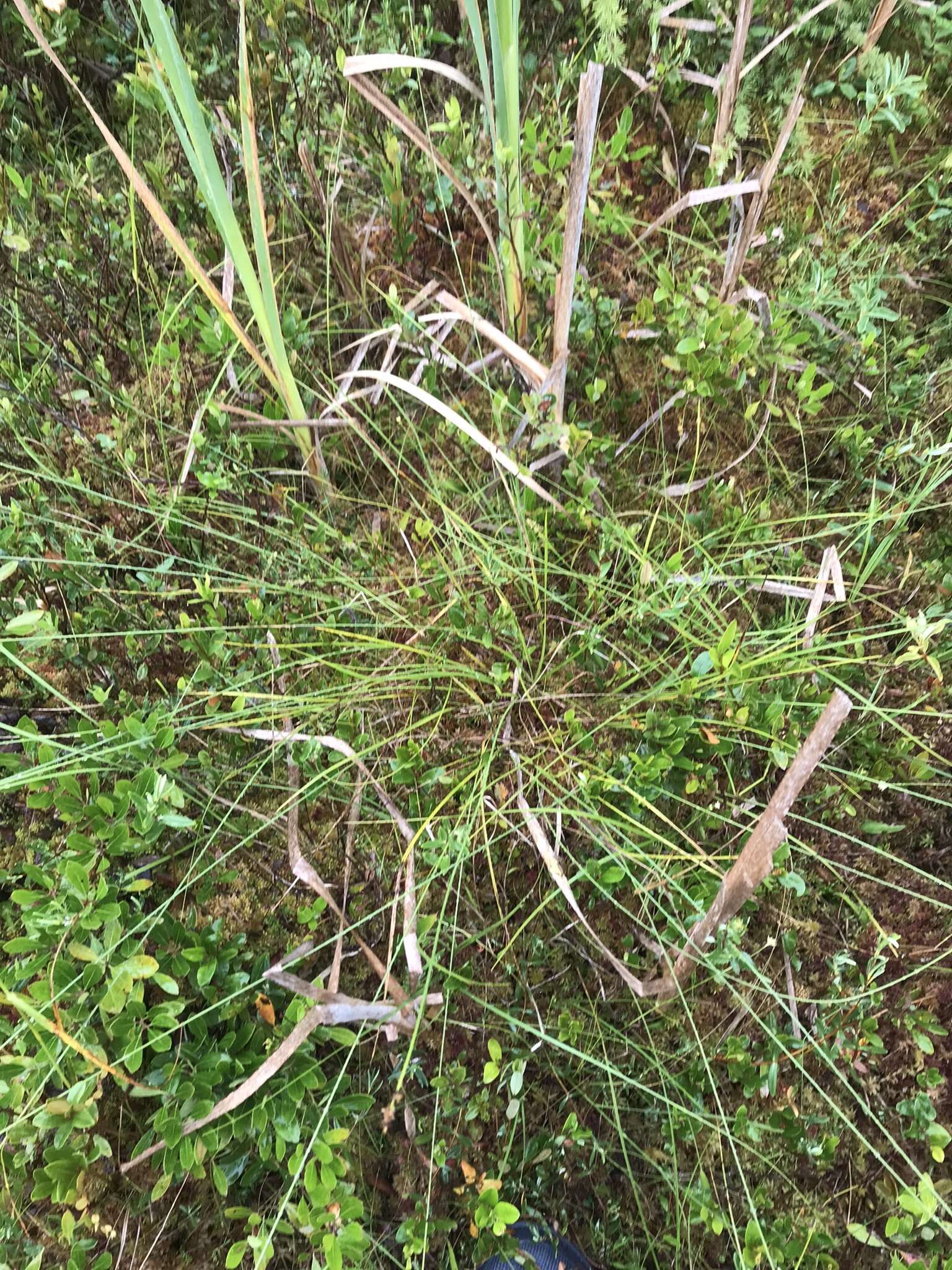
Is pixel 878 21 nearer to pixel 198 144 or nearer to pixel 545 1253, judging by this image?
pixel 198 144

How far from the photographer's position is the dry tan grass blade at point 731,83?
1144mm

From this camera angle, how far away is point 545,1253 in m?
1.14

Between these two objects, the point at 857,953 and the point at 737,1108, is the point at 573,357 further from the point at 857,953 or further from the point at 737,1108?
the point at 737,1108

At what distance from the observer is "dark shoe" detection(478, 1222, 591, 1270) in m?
1.13

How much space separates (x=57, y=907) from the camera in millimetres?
977

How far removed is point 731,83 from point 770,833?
1.26 meters

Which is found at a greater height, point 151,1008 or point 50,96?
point 50,96

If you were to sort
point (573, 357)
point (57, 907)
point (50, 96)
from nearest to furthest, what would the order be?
point (57, 907) < point (573, 357) < point (50, 96)

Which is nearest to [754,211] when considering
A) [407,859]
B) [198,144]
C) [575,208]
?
[575,208]

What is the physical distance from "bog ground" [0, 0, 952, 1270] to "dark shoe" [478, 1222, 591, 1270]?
0.04 meters

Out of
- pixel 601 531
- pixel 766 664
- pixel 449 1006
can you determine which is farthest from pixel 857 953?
pixel 601 531

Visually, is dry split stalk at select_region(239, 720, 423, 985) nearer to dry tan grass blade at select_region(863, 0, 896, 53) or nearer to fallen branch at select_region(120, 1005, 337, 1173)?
fallen branch at select_region(120, 1005, 337, 1173)

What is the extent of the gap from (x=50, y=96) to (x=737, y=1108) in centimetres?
242

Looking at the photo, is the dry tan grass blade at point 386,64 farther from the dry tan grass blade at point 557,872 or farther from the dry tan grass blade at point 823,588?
the dry tan grass blade at point 557,872
